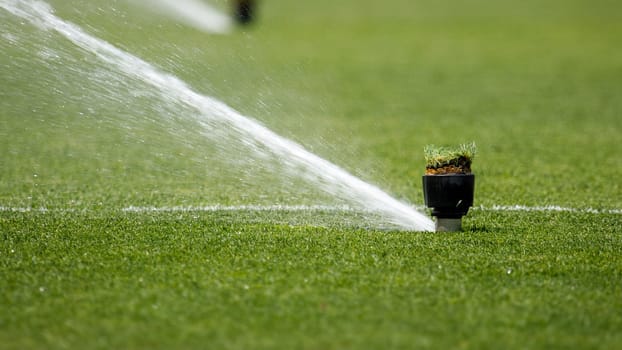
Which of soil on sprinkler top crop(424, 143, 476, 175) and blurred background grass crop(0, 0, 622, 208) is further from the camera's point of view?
blurred background grass crop(0, 0, 622, 208)

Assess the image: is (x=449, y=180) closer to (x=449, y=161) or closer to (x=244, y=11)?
(x=449, y=161)

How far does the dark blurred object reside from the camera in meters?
31.4

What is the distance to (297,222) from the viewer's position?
747 centimetres

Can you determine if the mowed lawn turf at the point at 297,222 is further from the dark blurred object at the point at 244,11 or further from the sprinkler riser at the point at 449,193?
the dark blurred object at the point at 244,11

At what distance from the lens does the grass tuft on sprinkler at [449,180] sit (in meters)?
6.63

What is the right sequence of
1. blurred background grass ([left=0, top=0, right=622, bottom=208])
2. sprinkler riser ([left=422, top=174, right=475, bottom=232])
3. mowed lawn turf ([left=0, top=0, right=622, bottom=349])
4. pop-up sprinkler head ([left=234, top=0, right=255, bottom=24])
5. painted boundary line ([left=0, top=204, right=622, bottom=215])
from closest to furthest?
mowed lawn turf ([left=0, top=0, right=622, bottom=349]) < sprinkler riser ([left=422, top=174, right=475, bottom=232]) < painted boundary line ([left=0, top=204, right=622, bottom=215]) < blurred background grass ([left=0, top=0, right=622, bottom=208]) < pop-up sprinkler head ([left=234, top=0, right=255, bottom=24])

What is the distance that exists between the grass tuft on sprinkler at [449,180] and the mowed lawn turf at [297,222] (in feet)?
0.90

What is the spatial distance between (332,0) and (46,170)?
1240 inches

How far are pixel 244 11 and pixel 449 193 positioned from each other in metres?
27.0

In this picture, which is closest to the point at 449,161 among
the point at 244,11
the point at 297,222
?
the point at 297,222

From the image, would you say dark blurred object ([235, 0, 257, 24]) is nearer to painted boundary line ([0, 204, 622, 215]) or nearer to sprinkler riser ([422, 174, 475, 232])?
painted boundary line ([0, 204, 622, 215])

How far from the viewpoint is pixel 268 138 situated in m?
8.12

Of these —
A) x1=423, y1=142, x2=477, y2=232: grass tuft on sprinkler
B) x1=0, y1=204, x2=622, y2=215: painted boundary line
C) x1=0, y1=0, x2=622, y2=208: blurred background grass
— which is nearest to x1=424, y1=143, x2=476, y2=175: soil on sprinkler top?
x1=423, y1=142, x2=477, y2=232: grass tuft on sprinkler

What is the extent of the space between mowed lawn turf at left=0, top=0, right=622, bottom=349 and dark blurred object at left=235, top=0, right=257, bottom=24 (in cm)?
923
